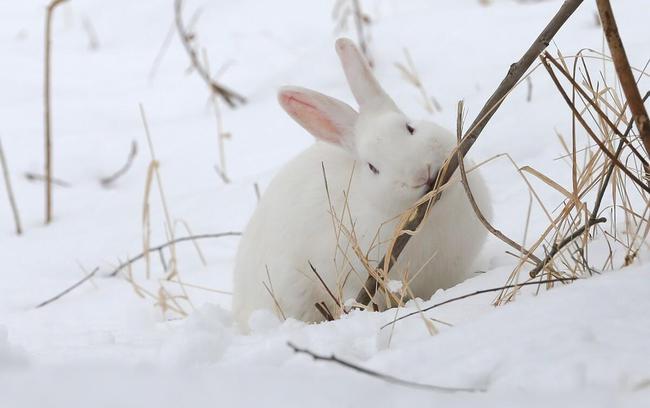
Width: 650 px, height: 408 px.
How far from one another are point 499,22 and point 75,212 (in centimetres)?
266

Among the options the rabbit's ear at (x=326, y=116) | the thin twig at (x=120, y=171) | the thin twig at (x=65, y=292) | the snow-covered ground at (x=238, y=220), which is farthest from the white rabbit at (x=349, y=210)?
the thin twig at (x=120, y=171)

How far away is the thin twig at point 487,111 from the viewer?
7.29 feet

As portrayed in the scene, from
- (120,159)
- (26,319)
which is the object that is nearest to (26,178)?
(120,159)

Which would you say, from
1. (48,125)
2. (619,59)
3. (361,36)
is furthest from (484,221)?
(361,36)

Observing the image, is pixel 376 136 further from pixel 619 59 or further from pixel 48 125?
pixel 48 125

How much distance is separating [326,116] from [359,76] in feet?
0.56

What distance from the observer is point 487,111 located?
2391mm

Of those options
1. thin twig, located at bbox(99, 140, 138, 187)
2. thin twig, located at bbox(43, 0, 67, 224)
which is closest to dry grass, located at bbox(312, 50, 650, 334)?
thin twig, located at bbox(43, 0, 67, 224)

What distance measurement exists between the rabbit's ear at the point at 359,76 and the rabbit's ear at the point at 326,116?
0.23 feet

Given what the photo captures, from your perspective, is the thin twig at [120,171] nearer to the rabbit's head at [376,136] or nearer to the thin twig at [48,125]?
the thin twig at [48,125]

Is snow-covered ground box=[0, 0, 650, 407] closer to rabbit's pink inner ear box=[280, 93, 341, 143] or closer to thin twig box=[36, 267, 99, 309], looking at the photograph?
thin twig box=[36, 267, 99, 309]

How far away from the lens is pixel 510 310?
1.90m

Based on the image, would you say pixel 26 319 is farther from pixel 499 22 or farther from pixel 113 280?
pixel 499 22

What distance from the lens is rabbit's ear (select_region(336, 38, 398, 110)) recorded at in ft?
9.82
